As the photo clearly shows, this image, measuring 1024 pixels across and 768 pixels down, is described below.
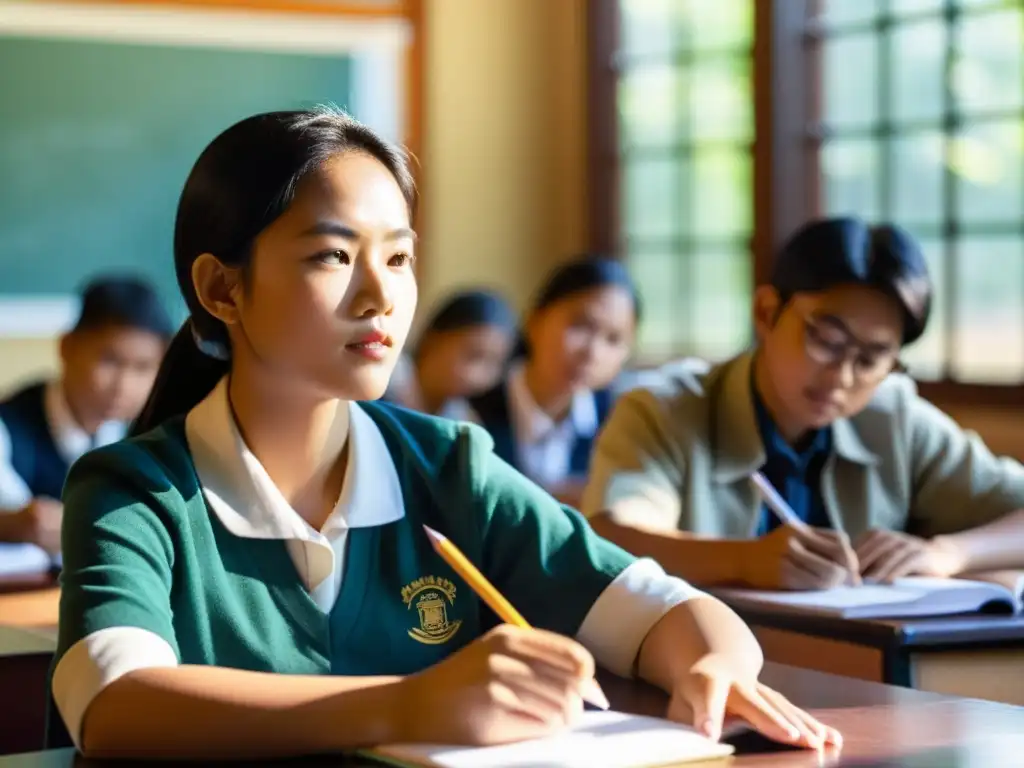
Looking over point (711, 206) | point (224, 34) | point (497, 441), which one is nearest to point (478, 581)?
point (497, 441)

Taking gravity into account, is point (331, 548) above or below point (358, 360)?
below

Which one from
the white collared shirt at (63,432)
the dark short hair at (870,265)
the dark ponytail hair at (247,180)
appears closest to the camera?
the dark ponytail hair at (247,180)

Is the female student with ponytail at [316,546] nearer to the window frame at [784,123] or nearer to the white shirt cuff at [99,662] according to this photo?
the white shirt cuff at [99,662]

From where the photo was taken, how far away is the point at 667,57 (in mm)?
5715

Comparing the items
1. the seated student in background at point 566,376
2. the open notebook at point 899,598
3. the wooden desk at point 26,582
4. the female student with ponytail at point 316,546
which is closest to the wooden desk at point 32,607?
the wooden desk at point 26,582

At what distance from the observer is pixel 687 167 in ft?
18.7

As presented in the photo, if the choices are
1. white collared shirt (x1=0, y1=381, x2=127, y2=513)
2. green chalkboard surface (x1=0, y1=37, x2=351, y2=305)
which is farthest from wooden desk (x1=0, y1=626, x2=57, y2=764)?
green chalkboard surface (x1=0, y1=37, x2=351, y2=305)

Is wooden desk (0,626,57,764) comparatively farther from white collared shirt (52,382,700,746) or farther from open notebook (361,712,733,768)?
open notebook (361,712,733,768)

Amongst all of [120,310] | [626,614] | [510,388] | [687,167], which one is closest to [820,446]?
[626,614]

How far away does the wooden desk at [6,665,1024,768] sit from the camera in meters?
1.24

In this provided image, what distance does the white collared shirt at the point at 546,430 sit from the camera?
14.4ft

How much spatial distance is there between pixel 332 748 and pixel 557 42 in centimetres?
527

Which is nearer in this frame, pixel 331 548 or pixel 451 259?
pixel 331 548

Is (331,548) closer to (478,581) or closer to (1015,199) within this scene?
(478,581)
